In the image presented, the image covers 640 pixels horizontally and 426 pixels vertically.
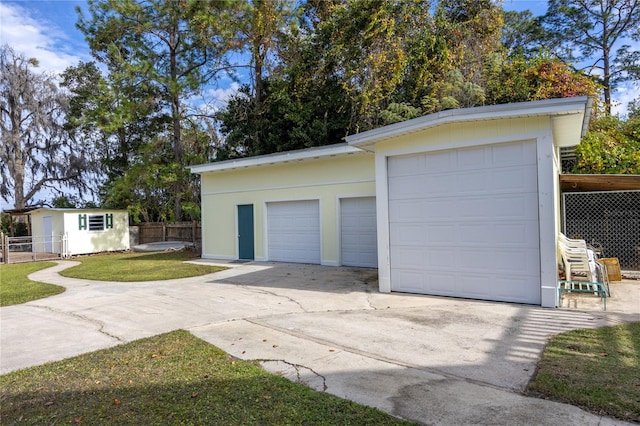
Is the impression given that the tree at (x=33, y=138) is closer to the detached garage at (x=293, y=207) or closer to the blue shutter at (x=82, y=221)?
the blue shutter at (x=82, y=221)

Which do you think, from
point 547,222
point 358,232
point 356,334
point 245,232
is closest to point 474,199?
point 547,222

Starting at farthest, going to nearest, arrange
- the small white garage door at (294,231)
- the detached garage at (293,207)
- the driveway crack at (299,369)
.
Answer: the small white garage door at (294,231)
the detached garage at (293,207)
the driveway crack at (299,369)

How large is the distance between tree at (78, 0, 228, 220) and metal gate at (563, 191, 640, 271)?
56.7 ft

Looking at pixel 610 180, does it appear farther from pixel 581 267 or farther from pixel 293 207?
pixel 293 207

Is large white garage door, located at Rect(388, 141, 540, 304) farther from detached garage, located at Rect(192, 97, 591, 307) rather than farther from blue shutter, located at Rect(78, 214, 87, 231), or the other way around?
blue shutter, located at Rect(78, 214, 87, 231)

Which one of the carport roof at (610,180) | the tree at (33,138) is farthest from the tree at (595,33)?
the tree at (33,138)

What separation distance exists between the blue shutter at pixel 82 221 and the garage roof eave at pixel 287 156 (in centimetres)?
792

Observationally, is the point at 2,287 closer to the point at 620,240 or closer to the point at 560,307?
the point at 560,307

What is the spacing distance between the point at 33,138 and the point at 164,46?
12979 mm

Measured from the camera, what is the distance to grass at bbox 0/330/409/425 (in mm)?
3002

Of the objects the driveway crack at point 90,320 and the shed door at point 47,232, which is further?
the shed door at point 47,232

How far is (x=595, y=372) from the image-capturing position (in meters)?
3.60

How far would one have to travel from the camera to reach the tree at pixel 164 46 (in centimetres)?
2041

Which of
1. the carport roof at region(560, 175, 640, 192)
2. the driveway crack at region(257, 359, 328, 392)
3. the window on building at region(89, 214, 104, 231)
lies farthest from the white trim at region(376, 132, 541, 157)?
the window on building at region(89, 214, 104, 231)
